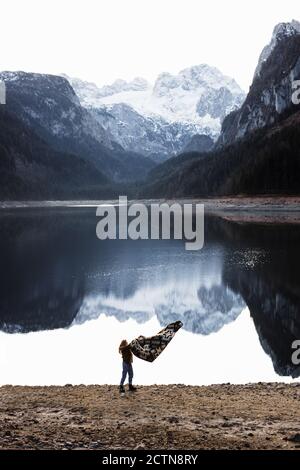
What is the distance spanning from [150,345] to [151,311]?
59.3ft

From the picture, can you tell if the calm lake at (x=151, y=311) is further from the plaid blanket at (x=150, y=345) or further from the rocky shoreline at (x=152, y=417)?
the plaid blanket at (x=150, y=345)

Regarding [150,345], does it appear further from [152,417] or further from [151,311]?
[151,311]

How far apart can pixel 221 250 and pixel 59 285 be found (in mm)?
28810

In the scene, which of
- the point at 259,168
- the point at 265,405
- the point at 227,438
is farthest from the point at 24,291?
the point at 259,168

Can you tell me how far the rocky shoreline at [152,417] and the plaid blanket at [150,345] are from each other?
1276mm

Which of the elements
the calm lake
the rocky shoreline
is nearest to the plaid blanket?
the rocky shoreline

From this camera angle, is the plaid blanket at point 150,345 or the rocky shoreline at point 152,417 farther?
the plaid blanket at point 150,345

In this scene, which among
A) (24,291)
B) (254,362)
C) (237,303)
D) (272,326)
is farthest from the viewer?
(24,291)

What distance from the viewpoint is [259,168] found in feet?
575

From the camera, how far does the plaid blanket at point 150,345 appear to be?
2042 centimetres

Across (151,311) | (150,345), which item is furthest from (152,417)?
(151,311)

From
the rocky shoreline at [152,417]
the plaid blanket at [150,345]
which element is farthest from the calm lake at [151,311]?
the plaid blanket at [150,345]

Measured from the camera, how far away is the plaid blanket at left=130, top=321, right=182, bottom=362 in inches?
804
